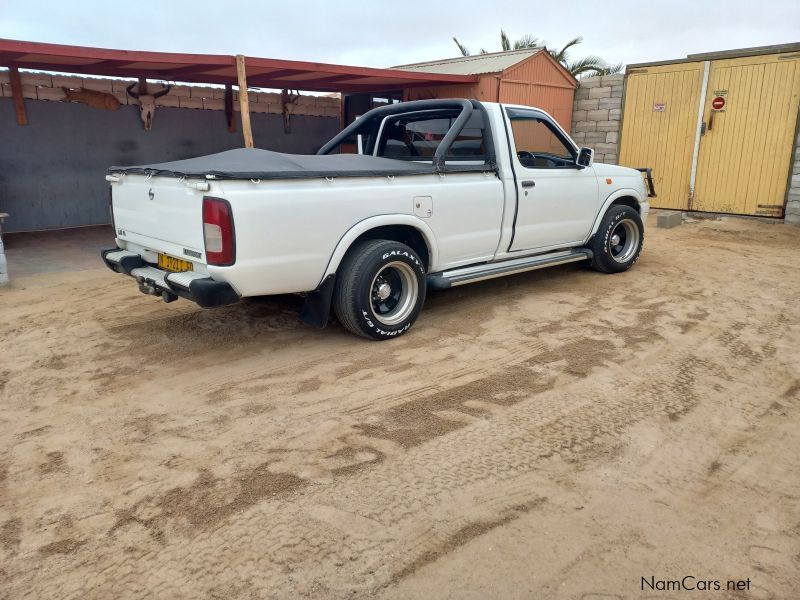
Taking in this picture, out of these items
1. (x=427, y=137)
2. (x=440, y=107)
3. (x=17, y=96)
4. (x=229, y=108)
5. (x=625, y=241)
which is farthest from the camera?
(x=229, y=108)

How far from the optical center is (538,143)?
6430 millimetres

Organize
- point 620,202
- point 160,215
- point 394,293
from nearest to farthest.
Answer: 1. point 160,215
2. point 394,293
3. point 620,202

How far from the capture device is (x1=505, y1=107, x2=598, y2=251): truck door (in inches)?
227

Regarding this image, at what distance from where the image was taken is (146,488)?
290 centimetres

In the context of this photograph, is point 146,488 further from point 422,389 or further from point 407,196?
point 407,196

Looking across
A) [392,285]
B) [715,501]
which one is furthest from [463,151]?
[715,501]

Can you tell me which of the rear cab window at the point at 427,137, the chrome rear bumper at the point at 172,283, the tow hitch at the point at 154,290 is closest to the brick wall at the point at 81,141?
the chrome rear bumper at the point at 172,283

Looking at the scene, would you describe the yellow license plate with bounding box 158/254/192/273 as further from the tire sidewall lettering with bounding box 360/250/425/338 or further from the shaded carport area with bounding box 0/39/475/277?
the shaded carport area with bounding box 0/39/475/277

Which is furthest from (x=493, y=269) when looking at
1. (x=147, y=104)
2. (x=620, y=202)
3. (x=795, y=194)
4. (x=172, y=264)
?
(x=147, y=104)

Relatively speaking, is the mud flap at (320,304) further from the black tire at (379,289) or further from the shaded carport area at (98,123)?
the shaded carport area at (98,123)

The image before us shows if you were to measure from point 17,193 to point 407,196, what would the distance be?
29.1 ft

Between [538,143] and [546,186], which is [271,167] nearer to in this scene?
[546,186]

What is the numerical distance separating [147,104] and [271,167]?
28.3ft

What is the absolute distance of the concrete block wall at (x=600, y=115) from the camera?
42.2 ft
